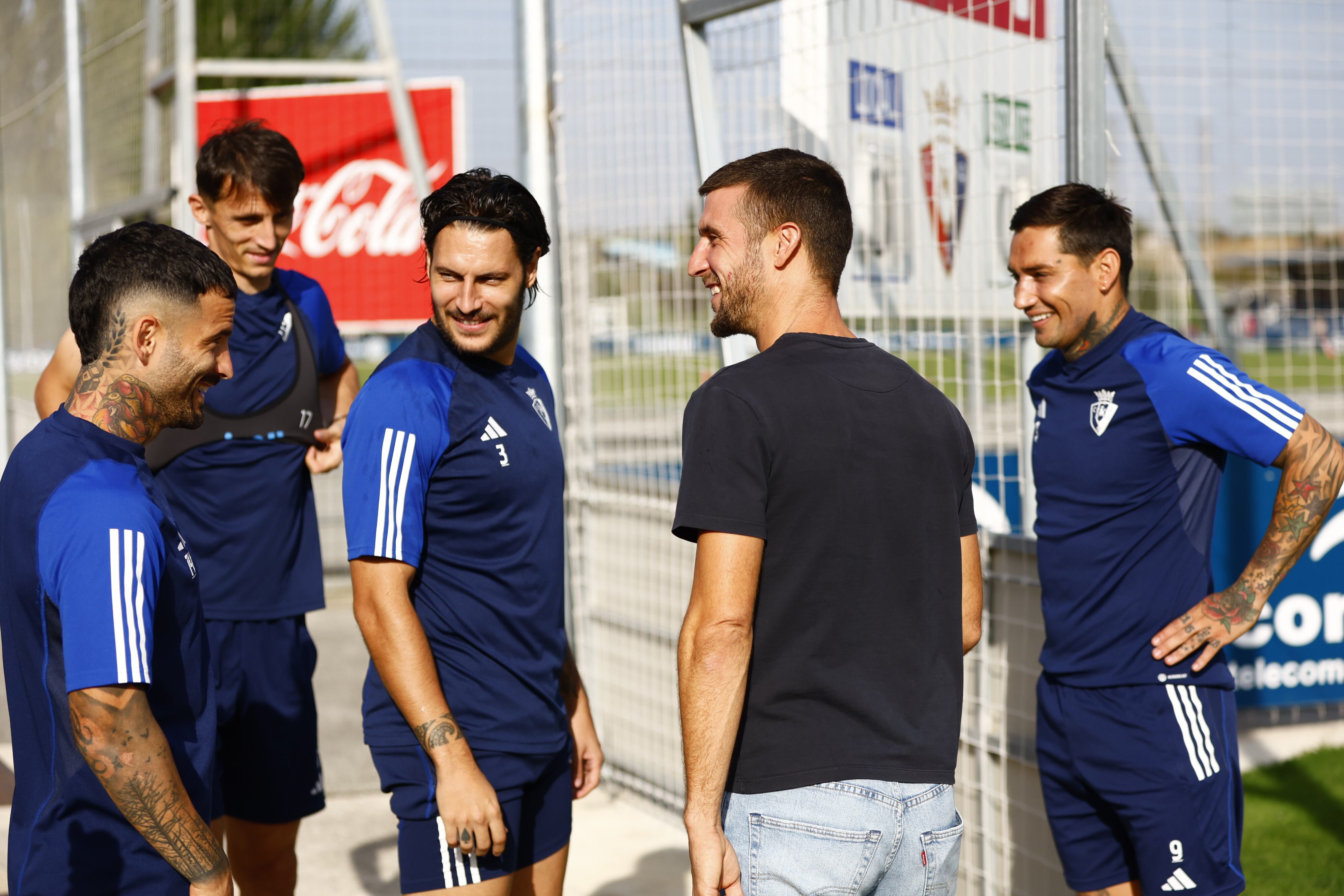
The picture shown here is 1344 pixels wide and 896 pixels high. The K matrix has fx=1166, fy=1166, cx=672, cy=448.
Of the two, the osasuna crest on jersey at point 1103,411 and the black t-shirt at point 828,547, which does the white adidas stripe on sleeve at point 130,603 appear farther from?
the osasuna crest on jersey at point 1103,411

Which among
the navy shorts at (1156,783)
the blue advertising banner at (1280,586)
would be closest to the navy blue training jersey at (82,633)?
the navy shorts at (1156,783)

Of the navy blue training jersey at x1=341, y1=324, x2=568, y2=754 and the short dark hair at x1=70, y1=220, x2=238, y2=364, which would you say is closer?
the short dark hair at x1=70, y1=220, x2=238, y2=364

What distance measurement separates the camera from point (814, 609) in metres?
2.04

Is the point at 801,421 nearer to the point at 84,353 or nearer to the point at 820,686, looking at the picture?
the point at 820,686

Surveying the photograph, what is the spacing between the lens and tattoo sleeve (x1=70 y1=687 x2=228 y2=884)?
1.81 m

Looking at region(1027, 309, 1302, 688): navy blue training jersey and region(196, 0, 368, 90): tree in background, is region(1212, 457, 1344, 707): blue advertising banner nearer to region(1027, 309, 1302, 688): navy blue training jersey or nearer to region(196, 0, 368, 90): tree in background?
region(1027, 309, 1302, 688): navy blue training jersey

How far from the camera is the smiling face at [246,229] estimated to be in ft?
10.7


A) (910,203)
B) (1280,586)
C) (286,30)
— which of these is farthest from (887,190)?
(286,30)

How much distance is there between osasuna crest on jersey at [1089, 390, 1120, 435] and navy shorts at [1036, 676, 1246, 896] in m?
0.65

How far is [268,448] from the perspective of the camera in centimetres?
334

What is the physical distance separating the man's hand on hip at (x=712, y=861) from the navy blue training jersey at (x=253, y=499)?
177 centimetres

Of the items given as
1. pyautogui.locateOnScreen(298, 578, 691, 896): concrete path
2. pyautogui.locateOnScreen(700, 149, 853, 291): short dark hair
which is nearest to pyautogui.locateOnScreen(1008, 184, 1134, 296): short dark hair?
pyautogui.locateOnScreen(700, 149, 853, 291): short dark hair

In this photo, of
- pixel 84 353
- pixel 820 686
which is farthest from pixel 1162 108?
pixel 84 353

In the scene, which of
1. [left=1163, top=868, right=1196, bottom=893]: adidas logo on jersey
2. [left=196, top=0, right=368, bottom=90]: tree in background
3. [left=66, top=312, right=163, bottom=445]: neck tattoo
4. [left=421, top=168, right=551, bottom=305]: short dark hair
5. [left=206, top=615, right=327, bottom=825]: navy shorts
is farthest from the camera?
[left=196, top=0, right=368, bottom=90]: tree in background
